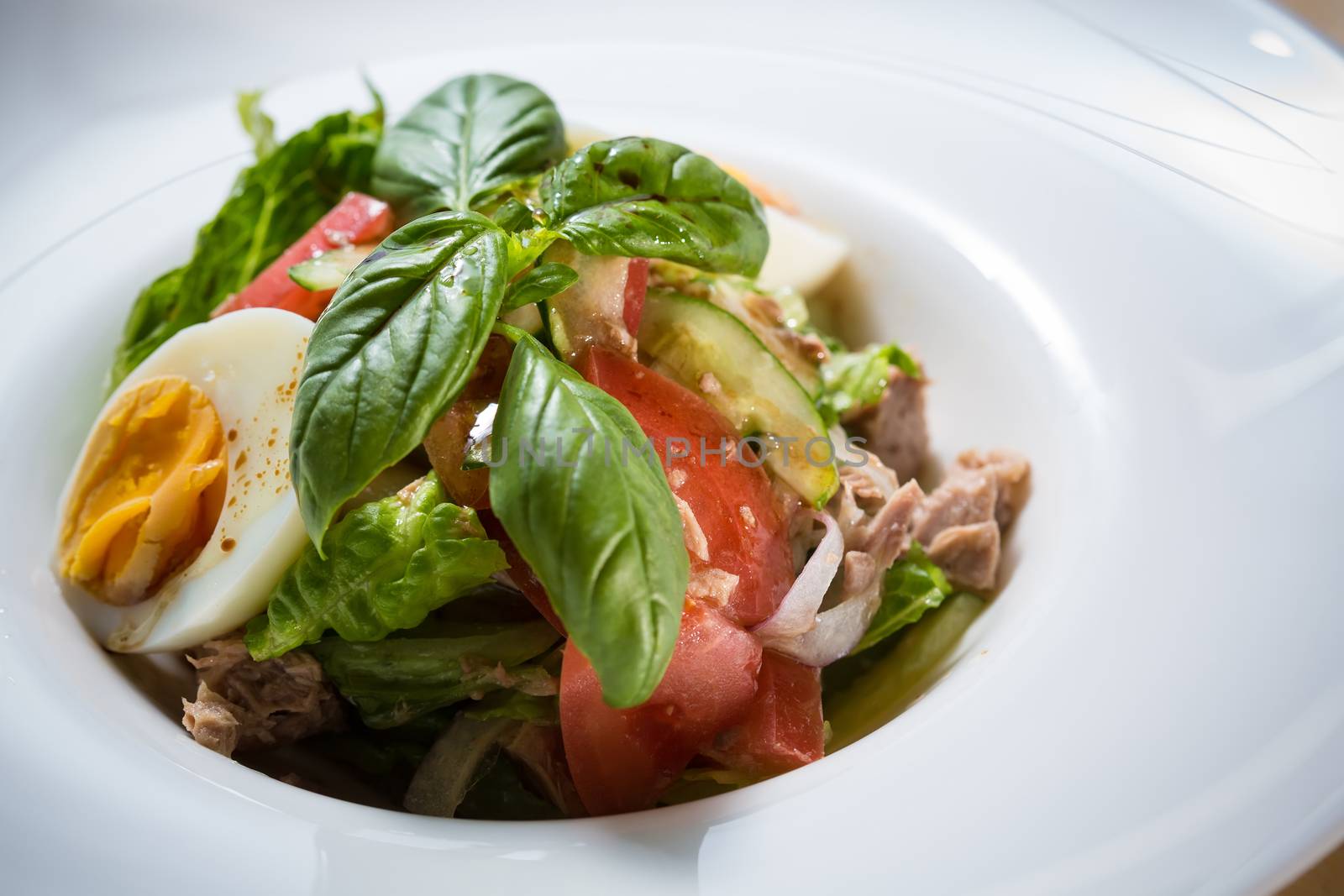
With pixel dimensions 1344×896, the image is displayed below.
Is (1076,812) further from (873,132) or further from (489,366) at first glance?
(873,132)

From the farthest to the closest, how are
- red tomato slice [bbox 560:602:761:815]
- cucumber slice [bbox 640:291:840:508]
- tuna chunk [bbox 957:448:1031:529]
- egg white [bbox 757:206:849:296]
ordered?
egg white [bbox 757:206:849:296], tuna chunk [bbox 957:448:1031:529], cucumber slice [bbox 640:291:840:508], red tomato slice [bbox 560:602:761:815]

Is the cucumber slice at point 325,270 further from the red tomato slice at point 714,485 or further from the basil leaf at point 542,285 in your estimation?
the red tomato slice at point 714,485

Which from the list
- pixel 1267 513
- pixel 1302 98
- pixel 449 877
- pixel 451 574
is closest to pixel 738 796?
pixel 449 877

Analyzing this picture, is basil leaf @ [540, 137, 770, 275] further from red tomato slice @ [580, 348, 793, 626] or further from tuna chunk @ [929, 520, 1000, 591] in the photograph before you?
tuna chunk @ [929, 520, 1000, 591]

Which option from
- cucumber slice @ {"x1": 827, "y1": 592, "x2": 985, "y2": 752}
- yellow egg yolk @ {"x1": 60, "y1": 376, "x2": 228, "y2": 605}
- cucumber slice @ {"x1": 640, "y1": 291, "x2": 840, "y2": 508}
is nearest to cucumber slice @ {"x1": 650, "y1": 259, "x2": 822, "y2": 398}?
cucumber slice @ {"x1": 640, "y1": 291, "x2": 840, "y2": 508}

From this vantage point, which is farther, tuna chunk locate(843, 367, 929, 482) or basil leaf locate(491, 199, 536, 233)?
tuna chunk locate(843, 367, 929, 482)

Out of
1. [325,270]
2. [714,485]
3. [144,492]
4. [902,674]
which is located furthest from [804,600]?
[144,492]
